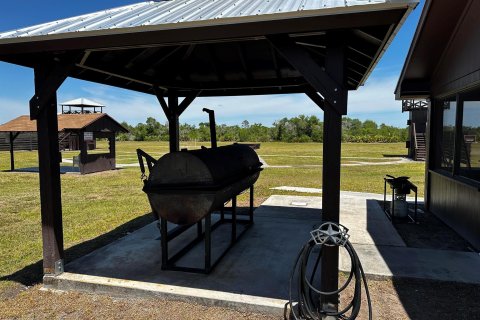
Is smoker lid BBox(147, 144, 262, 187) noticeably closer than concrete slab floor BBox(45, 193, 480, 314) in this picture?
No

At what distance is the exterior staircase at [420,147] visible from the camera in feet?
75.2

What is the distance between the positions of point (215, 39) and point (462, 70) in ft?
16.9

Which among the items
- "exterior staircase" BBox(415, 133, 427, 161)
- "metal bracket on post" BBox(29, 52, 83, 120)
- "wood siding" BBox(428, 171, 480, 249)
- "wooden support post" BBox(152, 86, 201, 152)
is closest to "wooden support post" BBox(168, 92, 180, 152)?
"wooden support post" BBox(152, 86, 201, 152)

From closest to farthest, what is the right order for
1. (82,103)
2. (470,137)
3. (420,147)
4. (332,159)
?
1. (332,159)
2. (470,137)
3. (420,147)
4. (82,103)

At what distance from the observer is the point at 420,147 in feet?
76.4

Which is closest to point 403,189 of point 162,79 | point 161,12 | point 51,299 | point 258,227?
point 258,227

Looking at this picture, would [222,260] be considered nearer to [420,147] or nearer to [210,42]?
[210,42]

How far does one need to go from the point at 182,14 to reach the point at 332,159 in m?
2.21

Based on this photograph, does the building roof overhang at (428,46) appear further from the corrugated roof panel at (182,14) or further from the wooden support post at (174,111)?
the wooden support post at (174,111)

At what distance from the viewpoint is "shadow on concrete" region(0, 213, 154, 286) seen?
15.3 ft

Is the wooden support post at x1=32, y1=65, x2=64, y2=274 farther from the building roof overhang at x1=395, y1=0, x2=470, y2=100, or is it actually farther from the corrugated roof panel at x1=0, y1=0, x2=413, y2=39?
the building roof overhang at x1=395, y1=0, x2=470, y2=100

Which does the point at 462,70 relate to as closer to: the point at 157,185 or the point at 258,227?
the point at 258,227

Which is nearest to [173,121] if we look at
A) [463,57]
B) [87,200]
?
[87,200]

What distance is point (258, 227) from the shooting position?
6855 mm
